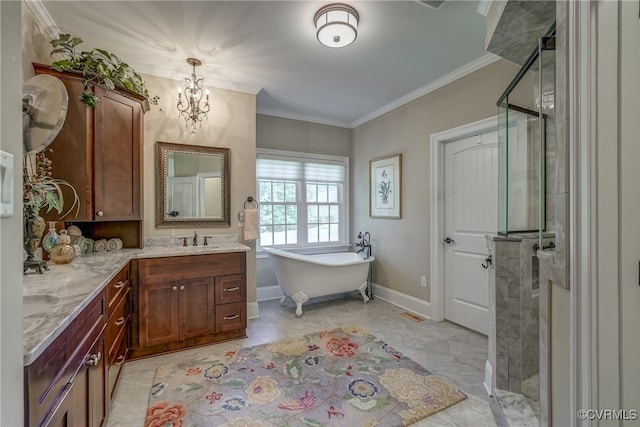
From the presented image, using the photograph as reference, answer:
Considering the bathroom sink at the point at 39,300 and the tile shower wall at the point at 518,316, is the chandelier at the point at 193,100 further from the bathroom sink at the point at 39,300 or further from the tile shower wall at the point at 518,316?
the tile shower wall at the point at 518,316

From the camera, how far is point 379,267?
4035 mm

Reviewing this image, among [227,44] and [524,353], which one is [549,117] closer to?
[524,353]

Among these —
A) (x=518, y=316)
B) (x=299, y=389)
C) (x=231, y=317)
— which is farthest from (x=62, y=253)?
(x=518, y=316)

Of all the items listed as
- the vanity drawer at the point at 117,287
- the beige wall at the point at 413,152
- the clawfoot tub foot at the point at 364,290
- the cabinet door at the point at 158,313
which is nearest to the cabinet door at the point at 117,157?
the vanity drawer at the point at 117,287

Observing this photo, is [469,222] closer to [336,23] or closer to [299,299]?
[299,299]

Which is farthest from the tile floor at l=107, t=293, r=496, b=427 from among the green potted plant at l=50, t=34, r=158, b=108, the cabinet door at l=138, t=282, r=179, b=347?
the green potted plant at l=50, t=34, r=158, b=108

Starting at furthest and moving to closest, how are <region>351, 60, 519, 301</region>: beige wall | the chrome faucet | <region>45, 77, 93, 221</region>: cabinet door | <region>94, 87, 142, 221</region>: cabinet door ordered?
the chrome faucet < <region>351, 60, 519, 301</region>: beige wall < <region>94, 87, 142, 221</region>: cabinet door < <region>45, 77, 93, 221</region>: cabinet door

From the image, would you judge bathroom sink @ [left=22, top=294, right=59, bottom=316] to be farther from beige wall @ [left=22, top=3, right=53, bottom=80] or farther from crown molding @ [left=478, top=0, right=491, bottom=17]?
crown molding @ [left=478, top=0, right=491, bottom=17]

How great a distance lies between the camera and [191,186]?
304 cm

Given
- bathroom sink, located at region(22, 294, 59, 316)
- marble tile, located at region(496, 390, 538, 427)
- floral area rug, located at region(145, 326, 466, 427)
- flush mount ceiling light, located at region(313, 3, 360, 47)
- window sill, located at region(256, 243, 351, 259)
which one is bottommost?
floral area rug, located at region(145, 326, 466, 427)

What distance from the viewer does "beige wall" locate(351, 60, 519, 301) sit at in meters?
2.74

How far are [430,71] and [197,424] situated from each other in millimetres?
3495

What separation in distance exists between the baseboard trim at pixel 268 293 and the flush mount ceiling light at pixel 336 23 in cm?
307

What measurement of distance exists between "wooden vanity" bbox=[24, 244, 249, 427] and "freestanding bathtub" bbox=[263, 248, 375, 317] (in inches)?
27.7
